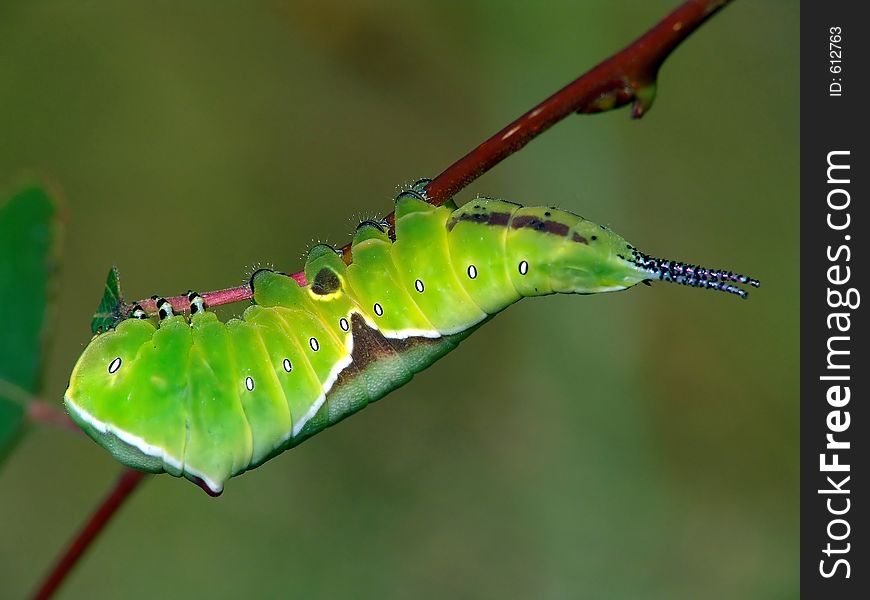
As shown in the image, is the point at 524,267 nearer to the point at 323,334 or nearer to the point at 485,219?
the point at 485,219

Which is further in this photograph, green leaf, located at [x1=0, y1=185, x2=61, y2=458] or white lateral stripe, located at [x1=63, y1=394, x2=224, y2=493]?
green leaf, located at [x1=0, y1=185, x2=61, y2=458]

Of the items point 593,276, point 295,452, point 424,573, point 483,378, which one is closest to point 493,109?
point 483,378

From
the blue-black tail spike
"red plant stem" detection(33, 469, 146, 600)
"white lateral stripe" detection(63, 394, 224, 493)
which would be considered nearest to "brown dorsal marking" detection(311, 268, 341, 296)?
"white lateral stripe" detection(63, 394, 224, 493)

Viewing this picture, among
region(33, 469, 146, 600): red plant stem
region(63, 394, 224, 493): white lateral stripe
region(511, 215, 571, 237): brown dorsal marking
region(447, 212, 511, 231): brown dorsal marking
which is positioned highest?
region(447, 212, 511, 231): brown dorsal marking

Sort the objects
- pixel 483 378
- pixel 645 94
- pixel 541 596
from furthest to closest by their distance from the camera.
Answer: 1. pixel 483 378
2. pixel 541 596
3. pixel 645 94

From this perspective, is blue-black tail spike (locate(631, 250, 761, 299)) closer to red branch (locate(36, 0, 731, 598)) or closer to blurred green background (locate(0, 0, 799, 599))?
red branch (locate(36, 0, 731, 598))

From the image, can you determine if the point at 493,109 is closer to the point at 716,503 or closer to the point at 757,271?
the point at 757,271

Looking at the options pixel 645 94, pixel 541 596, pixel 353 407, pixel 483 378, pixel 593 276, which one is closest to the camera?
pixel 645 94
